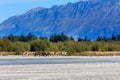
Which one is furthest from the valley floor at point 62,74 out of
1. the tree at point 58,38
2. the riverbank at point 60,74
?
the tree at point 58,38

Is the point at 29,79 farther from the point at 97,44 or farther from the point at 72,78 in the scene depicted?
the point at 97,44

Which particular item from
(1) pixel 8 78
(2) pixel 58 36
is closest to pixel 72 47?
(2) pixel 58 36

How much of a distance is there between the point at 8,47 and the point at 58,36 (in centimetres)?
4325

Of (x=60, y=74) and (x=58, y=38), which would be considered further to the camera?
(x=58, y=38)

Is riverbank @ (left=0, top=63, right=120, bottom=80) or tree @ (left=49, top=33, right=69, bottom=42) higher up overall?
tree @ (left=49, top=33, right=69, bottom=42)

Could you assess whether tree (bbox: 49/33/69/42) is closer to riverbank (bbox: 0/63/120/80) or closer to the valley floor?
the valley floor

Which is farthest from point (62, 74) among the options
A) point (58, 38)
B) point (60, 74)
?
point (58, 38)

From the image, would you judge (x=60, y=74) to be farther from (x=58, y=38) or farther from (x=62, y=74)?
(x=58, y=38)

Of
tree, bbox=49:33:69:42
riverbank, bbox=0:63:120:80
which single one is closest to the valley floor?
riverbank, bbox=0:63:120:80

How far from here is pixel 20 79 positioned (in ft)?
95.8

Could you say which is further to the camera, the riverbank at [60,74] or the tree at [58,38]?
the tree at [58,38]

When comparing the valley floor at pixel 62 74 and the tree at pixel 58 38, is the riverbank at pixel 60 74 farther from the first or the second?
the tree at pixel 58 38

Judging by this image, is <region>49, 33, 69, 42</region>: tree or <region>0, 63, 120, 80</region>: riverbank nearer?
<region>0, 63, 120, 80</region>: riverbank

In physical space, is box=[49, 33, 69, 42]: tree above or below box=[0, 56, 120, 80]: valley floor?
above
